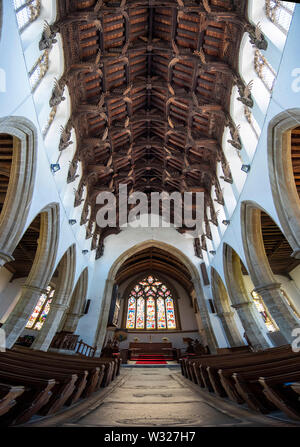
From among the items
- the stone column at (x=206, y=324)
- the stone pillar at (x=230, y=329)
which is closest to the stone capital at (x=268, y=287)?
the stone pillar at (x=230, y=329)

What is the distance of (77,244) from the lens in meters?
9.62

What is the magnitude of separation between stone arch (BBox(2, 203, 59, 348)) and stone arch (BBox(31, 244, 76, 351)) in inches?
64.6

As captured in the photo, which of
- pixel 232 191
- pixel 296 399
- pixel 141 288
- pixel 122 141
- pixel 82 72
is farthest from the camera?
pixel 141 288

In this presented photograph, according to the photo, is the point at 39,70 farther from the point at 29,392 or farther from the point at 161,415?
the point at 161,415

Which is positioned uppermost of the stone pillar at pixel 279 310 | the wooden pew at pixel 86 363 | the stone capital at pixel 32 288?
the stone capital at pixel 32 288

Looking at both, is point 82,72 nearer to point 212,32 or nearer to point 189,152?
point 212,32

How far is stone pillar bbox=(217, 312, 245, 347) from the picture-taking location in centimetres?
917

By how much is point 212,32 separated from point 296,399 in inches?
369

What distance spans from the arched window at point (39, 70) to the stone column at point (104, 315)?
31.9 ft

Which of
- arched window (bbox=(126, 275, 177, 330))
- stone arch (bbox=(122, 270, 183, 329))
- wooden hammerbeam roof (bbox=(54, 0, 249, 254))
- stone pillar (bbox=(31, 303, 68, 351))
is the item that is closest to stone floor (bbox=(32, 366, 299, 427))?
stone pillar (bbox=(31, 303, 68, 351))

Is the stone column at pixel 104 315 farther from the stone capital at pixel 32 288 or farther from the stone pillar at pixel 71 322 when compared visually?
the stone capital at pixel 32 288

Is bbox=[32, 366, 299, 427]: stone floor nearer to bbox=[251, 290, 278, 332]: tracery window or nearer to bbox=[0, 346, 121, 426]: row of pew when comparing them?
bbox=[0, 346, 121, 426]: row of pew

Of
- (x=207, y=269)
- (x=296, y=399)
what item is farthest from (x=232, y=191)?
(x=296, y=399)

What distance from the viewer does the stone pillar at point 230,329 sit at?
9172 millimetres
